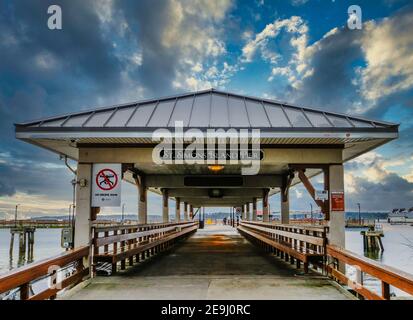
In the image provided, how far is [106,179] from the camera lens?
11344mm

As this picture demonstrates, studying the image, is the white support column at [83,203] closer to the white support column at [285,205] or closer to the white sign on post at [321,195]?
the white sign on post at [321,195]

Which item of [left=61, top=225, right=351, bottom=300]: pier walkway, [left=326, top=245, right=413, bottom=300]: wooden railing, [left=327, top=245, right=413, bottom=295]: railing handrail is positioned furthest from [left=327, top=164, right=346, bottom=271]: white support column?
[left=327, top=245, right=413, bottom=295]: railing handrail

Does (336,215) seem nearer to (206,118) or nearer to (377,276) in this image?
(206,118)

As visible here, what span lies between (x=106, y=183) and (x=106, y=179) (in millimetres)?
110

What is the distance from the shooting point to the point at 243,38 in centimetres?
981

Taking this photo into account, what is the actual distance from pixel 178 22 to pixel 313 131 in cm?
417

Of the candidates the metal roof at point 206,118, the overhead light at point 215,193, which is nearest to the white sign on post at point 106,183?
the metal roof at point 206,118

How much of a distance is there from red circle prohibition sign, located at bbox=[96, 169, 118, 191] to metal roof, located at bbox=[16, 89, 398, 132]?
1509 mm

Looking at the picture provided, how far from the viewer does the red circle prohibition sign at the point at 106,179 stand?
37.1 ft

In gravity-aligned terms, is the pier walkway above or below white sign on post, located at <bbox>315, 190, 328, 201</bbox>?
below

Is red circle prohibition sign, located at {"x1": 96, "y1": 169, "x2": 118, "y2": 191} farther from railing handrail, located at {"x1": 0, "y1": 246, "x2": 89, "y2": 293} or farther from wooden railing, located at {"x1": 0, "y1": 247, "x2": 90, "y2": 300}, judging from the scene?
railing handrail, located at {"x1": 0, "y1": 246, "x2": 89, "y2": 293}

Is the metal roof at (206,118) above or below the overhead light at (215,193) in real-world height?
above

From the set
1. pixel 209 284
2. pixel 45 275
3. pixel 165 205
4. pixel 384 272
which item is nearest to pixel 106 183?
pixel 209 284

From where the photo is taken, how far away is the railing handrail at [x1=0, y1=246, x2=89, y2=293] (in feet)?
14.6
